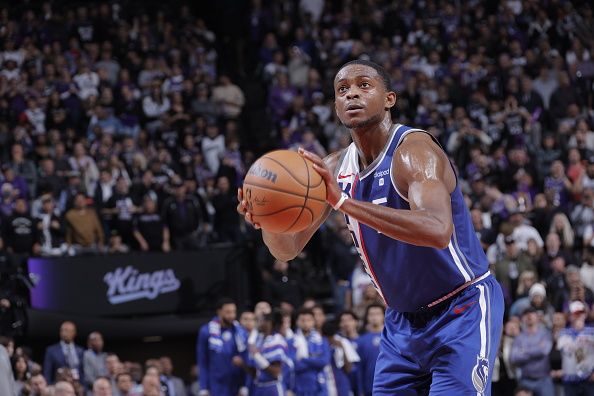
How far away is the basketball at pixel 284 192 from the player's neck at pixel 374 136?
641 mm

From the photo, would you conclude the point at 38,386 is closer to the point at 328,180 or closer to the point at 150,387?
the point at 150,387

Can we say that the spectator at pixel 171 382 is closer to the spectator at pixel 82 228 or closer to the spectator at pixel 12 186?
the spectator at pixel 82 228

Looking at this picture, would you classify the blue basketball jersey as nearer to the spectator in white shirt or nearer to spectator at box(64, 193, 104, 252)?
spectator at box(64, 193, 104, 252)

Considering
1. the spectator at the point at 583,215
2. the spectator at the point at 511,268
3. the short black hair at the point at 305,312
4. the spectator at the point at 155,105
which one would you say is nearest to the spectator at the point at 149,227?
the spectator at the point at 155,105

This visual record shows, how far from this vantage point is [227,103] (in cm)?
2053

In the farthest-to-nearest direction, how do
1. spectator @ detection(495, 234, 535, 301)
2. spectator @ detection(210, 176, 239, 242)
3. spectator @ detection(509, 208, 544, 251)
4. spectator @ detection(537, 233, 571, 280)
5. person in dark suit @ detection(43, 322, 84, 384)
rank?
spectator @ detection(210, 176, 239, 242) < spectator @ detection(509, 208, 544, 251) < spectator @ detection(537, 233, 571, 280) < spectator @ detection(495, 234, 535, 301) < person in dark suit @ detection(43, 322, 84, 384)

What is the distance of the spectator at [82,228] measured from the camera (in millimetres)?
16141

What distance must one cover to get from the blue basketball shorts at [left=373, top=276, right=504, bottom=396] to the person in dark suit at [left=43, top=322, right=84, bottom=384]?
9.18 meters

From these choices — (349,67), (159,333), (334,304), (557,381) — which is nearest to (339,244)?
(334,304)

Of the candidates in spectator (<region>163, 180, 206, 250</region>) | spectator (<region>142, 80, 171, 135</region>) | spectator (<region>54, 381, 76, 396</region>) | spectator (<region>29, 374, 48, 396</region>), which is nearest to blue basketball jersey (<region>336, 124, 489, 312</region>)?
spectator (<region>54, 381, 76, 396</region>)

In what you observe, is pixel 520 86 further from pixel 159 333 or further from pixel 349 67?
pixel 349 67

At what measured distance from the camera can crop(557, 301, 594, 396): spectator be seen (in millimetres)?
13938

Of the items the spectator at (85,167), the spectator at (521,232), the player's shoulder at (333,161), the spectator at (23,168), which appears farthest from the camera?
the spectator at (85,167)

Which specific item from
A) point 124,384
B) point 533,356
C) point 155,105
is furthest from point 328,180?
point 155,105
